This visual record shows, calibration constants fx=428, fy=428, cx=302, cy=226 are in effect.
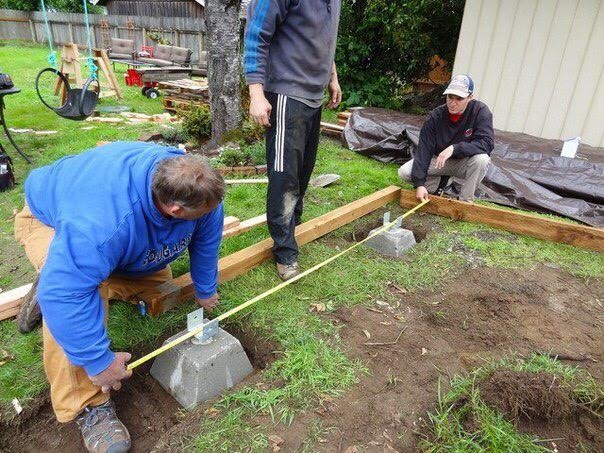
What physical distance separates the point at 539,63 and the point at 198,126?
497 centimetres

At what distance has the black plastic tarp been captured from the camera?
14.3ft

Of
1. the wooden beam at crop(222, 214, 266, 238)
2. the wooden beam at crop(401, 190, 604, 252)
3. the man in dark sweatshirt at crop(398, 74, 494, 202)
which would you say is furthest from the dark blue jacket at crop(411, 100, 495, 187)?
the wooden beam at crop(222, 214, 266, 238)

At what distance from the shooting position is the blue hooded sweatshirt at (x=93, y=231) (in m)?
1.50

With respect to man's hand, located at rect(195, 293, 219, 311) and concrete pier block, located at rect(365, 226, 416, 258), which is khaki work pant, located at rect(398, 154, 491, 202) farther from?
man's hand, located at rect(195, 293, 219, 311)

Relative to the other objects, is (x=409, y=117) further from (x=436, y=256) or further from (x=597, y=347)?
(x=597, y=347)

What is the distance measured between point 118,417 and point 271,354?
80cm

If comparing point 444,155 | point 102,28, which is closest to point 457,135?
point 444,155

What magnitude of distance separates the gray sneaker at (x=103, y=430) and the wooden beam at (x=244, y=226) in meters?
1.78

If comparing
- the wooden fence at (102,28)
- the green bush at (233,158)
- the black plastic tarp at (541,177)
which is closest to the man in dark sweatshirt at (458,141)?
the black plastic tarp at (541,177)

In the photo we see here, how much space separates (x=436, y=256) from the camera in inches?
137

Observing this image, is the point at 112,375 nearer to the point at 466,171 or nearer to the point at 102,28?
the point at 466,171

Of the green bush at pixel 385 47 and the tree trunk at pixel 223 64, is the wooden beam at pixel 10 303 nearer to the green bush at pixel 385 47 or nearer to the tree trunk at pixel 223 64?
the tree trunk at pixel 223 64

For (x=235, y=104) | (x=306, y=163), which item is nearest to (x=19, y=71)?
(x=235, y=104)

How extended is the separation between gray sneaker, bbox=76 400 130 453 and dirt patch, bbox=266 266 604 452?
0.65 meters
